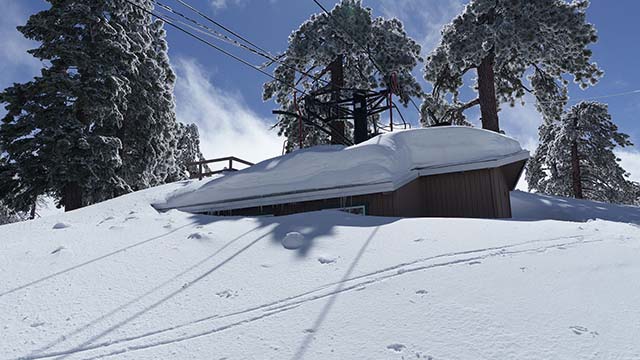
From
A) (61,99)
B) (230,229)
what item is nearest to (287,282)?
(230,229)

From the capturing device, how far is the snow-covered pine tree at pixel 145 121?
16766 mm

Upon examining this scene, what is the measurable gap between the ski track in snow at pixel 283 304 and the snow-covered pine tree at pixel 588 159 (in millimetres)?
20003

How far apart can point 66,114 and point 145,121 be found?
148 inches

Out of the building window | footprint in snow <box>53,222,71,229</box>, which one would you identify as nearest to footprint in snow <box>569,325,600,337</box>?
the building window

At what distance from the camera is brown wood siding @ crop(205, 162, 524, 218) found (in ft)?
27.8

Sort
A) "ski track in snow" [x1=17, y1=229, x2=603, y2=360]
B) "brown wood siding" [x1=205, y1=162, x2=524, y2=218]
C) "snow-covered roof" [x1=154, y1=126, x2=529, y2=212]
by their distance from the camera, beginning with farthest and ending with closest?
1. "brown wood siding" [x1=205, y1=162, x2=524, y2=218]
2. "snow-covered roof" [x1=154, y1=126, x2=529, y2=212]
3. "ski track in snow" [x1=17, y1=229, x2=603, y2=360]

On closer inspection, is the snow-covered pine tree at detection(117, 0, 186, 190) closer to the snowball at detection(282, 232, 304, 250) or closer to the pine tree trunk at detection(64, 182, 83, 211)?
the pine tree trunk at detection(64, 182, 83, 211)

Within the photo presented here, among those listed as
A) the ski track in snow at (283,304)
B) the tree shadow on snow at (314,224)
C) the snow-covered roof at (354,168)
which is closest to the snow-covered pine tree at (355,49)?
the snow-covered roof at (354,168)

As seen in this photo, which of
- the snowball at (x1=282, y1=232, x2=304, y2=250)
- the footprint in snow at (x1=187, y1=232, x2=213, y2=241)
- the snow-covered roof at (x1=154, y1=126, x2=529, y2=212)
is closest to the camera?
the snowball at (x1=282, y1=232, x2=304, y2=250)

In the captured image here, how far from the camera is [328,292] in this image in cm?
378

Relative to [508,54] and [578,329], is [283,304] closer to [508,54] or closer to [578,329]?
[578,329]

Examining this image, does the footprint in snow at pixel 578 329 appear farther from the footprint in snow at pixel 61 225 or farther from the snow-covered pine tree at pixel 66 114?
the snow-covered pine tree at pixel 66 114

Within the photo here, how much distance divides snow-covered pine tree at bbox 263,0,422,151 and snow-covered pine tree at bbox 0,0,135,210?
23.9 ft

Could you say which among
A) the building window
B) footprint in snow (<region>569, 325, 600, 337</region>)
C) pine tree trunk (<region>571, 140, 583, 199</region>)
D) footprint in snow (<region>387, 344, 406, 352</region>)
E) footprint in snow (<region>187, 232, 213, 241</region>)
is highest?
pine tree trunk (<region>571, 140, 583, 199</region>)
